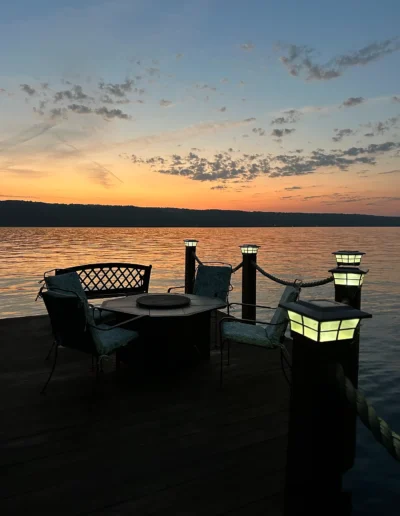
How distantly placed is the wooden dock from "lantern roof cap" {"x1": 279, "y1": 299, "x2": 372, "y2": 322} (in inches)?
49.9

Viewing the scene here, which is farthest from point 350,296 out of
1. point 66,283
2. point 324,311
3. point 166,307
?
point 66,283

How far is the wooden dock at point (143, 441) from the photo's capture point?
2148 mm

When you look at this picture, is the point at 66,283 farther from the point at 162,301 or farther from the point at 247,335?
the point at 247,335

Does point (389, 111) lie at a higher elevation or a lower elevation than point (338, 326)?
higher

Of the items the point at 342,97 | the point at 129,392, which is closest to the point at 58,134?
the point at 342,97

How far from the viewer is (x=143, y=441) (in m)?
2.78

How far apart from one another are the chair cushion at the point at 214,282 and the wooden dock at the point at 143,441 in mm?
1273

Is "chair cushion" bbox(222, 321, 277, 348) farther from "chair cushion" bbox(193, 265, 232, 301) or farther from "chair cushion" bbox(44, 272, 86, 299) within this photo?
"chair cushion" bbox(44, 272, 86, 299)

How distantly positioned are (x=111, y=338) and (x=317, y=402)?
8.49ft

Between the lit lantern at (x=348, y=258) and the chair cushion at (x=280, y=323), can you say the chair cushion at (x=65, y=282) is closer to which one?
the chair cushion at (x=280, y=323)

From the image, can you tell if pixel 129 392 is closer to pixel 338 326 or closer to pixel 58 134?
pixel 338 326

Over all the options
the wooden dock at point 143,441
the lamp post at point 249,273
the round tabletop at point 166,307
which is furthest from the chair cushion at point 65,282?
the lamp post at point 249,273

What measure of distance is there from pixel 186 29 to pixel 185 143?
9.54m

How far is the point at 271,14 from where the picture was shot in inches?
339
